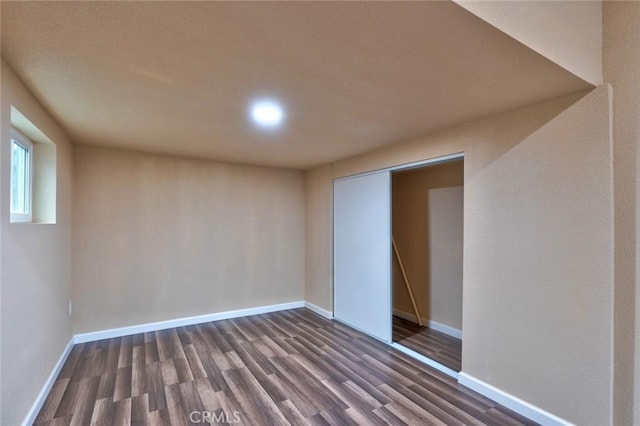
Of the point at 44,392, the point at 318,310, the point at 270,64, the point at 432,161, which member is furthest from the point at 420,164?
the point at 44,392

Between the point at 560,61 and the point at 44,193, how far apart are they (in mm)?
3768

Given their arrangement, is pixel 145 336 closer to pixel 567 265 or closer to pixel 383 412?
pixel 383 412

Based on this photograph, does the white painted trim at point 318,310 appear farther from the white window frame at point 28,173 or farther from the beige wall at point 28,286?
the white window frame at point 28,173

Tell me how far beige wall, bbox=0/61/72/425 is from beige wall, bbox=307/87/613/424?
3066 mm

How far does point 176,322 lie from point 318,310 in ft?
6.33

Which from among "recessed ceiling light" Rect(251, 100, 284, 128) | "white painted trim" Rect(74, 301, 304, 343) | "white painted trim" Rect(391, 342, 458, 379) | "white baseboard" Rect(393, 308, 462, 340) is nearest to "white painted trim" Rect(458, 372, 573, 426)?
"white painted trim" Rect(391, 342, 458, 379)

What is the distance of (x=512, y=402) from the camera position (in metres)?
2.21

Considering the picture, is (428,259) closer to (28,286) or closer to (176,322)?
(176,322)

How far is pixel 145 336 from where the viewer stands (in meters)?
3.57

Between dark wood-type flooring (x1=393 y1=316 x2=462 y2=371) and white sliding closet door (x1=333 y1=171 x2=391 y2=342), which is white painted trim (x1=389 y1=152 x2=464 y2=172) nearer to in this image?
white sliding closet door (x1=333 y1=171 x2=391 y2=342)

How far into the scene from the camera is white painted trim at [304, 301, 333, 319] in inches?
170

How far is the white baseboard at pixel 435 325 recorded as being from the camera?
3669 millimetres

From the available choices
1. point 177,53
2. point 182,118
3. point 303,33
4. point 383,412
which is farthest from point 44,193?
point 383,412

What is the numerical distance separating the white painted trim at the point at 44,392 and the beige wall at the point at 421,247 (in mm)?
3893
